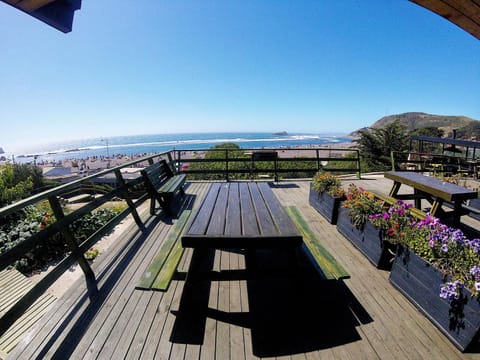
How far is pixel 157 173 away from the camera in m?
4.16

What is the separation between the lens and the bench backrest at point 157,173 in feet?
11.9

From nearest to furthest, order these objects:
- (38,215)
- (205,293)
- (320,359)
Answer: (320,359)
(205,293)
(38,215)

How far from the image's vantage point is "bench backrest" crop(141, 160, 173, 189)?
3.61 m

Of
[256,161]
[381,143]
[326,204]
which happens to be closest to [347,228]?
[326,204]

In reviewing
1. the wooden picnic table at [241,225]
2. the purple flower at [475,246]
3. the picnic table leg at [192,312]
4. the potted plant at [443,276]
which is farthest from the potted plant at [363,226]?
the picnic table leg at [192,312]

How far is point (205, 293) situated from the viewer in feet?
6.44

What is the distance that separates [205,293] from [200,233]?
2.65ft

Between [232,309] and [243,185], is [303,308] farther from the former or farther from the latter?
[243,185]

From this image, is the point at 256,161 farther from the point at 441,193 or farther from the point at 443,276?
the point at 443,276

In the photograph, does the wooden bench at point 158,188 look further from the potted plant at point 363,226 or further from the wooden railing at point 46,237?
the potted plant at point 363,226

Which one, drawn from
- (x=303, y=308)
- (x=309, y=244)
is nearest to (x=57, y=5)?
(x=309, y=244)

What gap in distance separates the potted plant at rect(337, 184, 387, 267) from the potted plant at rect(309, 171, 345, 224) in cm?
30

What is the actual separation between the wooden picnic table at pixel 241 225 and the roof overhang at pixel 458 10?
1675 mm

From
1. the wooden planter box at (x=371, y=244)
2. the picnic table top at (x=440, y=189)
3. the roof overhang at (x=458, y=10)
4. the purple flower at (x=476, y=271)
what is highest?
the roof overhang at (x=458, y=10)
